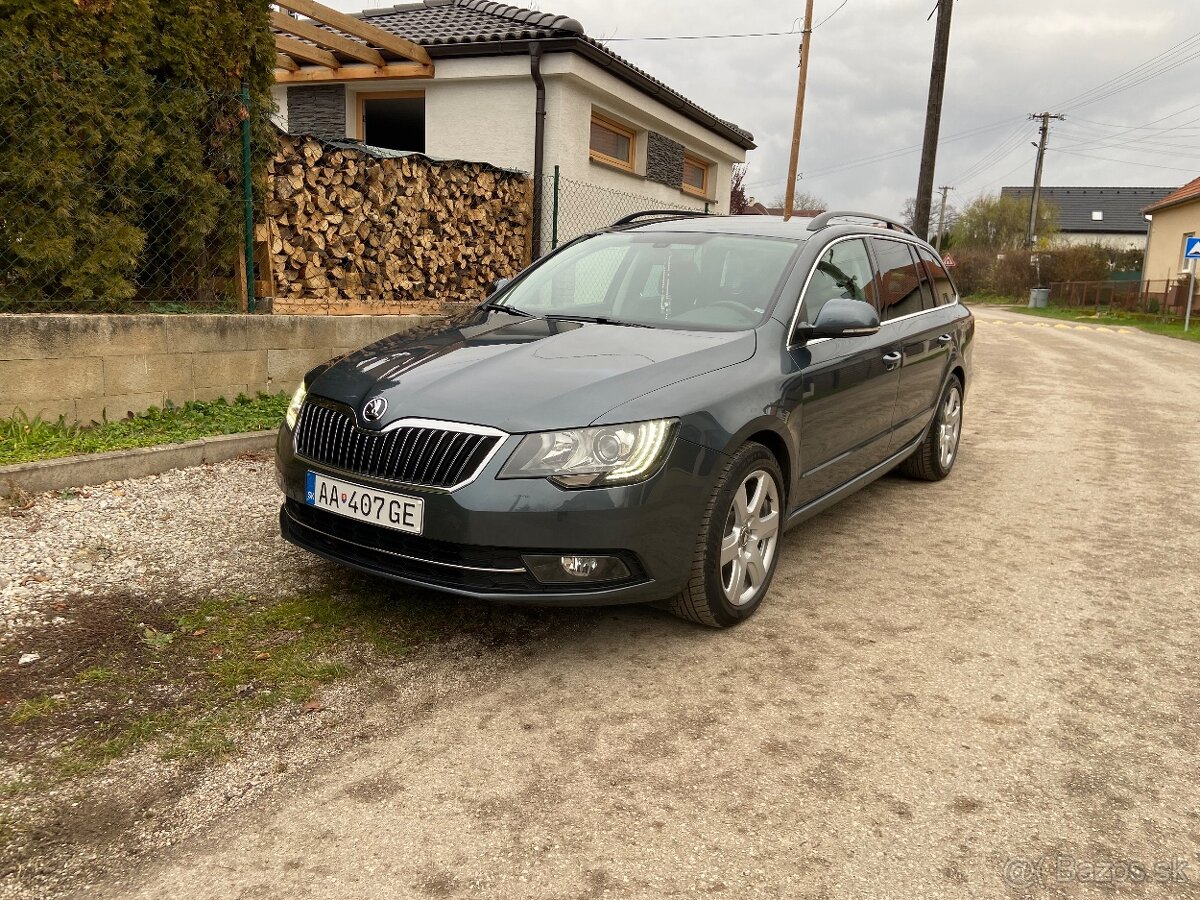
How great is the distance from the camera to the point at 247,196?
22.7 ft

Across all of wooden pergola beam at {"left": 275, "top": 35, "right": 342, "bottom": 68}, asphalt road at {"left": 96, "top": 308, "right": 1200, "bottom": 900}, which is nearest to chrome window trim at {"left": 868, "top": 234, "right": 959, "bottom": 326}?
asphalt road at {"left": 96, "top": 308, "right": 1200, "bottom": 900}

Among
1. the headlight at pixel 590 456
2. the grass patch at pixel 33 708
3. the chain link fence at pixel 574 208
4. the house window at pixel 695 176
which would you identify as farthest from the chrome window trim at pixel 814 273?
the house window at pixel 695 176

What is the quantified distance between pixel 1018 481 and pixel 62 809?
19.3 feet

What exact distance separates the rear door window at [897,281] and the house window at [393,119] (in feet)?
31.0

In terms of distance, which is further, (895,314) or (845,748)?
(895,314)

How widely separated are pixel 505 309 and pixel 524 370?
126 centimetres

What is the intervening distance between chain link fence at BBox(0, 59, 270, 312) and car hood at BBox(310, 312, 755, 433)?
9.68 ft

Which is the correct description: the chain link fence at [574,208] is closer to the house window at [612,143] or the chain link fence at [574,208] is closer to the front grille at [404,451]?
the house window at [612,143]

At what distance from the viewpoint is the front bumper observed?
301 centimetres

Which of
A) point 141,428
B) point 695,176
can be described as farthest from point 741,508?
point 695,176

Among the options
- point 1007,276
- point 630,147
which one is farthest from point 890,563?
point 1007,276

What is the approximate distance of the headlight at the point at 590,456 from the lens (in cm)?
303

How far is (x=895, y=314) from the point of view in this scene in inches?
208

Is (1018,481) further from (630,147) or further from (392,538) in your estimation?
(630,147)
